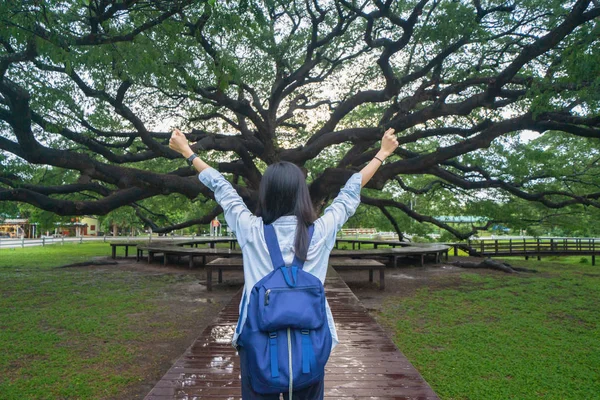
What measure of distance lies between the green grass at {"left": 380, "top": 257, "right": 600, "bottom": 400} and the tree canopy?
3.22 m

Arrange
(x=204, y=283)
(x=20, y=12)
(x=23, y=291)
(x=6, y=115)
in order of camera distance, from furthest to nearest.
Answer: (x=204, y=283) → (x=23, y=291) → (x=6, y=115) → (x=20, y=12)

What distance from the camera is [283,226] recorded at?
152 centimetres

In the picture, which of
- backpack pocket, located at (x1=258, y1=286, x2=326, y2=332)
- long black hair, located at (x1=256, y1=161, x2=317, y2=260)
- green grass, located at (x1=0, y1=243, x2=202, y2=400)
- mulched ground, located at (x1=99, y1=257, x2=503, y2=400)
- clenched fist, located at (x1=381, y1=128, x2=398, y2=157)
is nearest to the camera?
backpack pocket, located at (x1=258, y1=286, x2=326, y2=332)

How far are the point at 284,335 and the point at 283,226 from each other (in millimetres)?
405

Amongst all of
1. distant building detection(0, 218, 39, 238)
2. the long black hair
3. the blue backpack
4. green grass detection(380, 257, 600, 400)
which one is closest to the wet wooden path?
green grass detection(380, 257, 600, 400)

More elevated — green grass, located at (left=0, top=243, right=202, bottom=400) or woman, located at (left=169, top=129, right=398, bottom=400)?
woman, located at (left=169, top=129, right=398, bottom=400)

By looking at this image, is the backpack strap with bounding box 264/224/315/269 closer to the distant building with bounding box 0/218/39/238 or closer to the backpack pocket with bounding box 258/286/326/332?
the backpack pocket with bounding box 258/286/326/332

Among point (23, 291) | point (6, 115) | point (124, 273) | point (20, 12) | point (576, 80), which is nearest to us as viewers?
point (20, 12)

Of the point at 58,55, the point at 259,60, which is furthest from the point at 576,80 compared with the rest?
the point at 259,60

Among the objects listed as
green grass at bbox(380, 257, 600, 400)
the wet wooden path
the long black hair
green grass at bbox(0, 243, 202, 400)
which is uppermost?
the long black hair

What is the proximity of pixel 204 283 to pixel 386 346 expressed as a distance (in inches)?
294

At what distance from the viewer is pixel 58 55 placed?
4629 millimetres

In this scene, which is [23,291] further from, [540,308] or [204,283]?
[540,308]

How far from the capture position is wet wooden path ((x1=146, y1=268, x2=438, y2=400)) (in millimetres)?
2936
